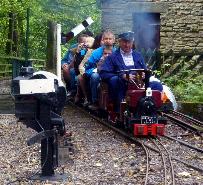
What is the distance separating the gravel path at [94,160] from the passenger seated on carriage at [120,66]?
27.0 inches

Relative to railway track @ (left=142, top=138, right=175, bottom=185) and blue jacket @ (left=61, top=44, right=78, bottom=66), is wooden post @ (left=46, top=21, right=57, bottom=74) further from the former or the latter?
blue jacket @ (left=61, top=44, right=78, bottom=66)

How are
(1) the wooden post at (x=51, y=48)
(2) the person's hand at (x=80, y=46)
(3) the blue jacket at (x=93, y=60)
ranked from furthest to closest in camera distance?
(2) the person's hand at (x=80, y=46), (3) the blue jacket at (x=93, y=60), (1) the wooden post at (x=51, y=48)

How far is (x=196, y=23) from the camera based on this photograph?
17.5 m

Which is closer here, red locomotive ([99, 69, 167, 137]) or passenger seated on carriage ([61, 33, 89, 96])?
red locomotive ([99, 69, 167, 137])

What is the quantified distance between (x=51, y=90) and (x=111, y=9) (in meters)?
12.0

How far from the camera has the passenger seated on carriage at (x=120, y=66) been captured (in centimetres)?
972

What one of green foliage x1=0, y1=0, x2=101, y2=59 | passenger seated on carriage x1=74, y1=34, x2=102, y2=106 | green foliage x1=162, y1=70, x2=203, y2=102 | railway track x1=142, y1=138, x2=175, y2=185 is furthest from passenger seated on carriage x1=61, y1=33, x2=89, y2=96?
green foliage x1=0, y1=0, x2=101, y2=59

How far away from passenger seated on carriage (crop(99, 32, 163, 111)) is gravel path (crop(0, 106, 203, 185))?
0.69 meters

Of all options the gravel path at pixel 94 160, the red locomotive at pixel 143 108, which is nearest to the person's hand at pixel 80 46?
the gravel path at pixel 94 160

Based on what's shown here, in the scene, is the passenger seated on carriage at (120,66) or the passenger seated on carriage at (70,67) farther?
the passenger seated on carriage at (70,67)

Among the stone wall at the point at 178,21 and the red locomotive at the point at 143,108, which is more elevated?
the stone wall at the point at 178,21

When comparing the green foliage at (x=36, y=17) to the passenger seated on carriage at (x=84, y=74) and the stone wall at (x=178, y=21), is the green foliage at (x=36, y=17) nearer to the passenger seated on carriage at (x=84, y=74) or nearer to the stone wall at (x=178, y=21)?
the stone wall at (x=178, y=21)

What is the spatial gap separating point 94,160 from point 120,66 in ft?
8.53

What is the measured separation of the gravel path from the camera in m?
6.62
